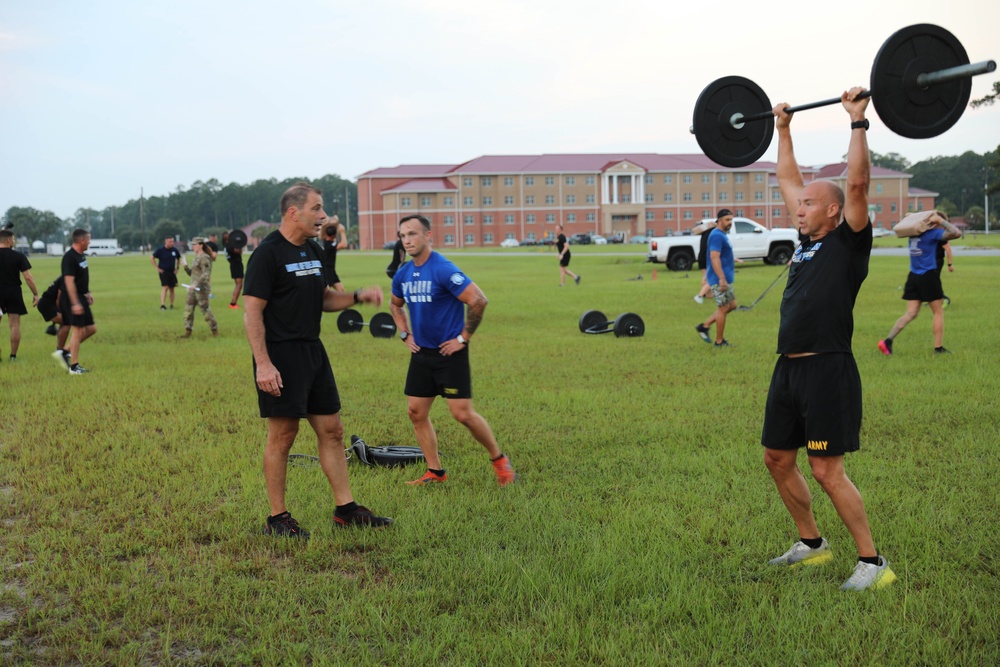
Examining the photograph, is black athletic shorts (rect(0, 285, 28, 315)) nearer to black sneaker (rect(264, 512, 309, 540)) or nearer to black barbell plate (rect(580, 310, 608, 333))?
black barbell plate (rect(580, 310, 608, 333))

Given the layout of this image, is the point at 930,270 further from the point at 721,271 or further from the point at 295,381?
the point at 295,381

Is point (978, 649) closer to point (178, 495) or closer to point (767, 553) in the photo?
point (767, 553)

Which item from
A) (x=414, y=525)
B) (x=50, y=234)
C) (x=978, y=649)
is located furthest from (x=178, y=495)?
(x=50, y=234)

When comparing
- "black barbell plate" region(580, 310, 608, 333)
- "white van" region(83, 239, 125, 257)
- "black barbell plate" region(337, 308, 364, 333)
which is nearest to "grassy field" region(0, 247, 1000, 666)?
"black barbell plate" region(580, 310, 608, 333)

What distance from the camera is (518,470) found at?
637cm

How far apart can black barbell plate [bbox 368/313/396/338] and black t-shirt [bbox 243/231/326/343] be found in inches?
372

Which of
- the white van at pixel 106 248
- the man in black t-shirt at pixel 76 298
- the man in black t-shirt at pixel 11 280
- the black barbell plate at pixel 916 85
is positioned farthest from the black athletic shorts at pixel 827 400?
the white van at pixel 106 248

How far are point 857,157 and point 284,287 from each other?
317cm

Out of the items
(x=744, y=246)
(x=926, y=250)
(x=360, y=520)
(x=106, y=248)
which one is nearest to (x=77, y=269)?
(x=360, y=520)

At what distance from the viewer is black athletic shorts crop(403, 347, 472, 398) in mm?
6090

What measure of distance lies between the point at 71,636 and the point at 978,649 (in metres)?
3.94

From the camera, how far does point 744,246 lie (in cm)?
3397

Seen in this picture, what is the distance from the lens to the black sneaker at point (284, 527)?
197 inches

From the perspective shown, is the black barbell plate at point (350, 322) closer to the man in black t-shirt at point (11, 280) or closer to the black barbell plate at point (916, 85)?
the man in black t-shirt at point (11, 280)
